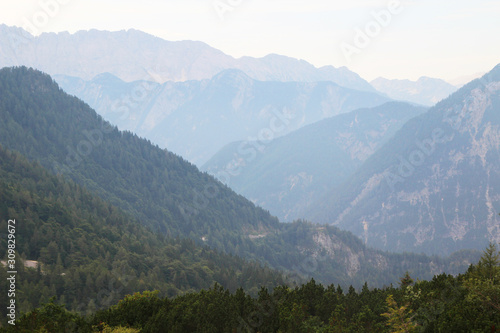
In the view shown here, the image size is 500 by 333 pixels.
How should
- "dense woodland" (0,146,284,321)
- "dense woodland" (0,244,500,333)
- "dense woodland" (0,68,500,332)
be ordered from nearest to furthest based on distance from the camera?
"dense woodland" (0,244,500,333)
"dense woodland" (0,68,500,332)
"dense woodland" (0,146,284,321)

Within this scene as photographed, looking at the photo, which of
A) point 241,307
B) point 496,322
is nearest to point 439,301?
point 496,322

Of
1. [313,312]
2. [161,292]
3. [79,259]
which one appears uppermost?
[79,259]

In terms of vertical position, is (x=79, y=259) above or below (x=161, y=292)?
above

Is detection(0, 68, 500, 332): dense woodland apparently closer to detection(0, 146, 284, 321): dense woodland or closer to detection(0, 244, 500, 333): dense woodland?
detection(0, 244, 500, 333): dense woodland

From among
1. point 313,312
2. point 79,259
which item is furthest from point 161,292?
point 313,312

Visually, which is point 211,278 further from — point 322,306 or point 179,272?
point 322,306

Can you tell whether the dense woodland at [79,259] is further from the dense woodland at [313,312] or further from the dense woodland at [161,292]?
the dense woodland at [313,312]

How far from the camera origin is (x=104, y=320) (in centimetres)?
5756

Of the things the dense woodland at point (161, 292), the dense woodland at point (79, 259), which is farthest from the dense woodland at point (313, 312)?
the dense woodland at point (79, 259)

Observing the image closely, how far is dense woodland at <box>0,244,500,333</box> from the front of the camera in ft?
135

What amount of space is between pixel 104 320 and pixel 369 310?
112 feet

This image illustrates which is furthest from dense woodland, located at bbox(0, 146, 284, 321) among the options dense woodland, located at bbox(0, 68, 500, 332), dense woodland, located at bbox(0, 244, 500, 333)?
dense woodland, located at bbox(0, 244, 500, 333)

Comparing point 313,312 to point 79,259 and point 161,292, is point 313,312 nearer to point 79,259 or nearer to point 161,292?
point 161,292

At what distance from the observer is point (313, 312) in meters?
62.8
